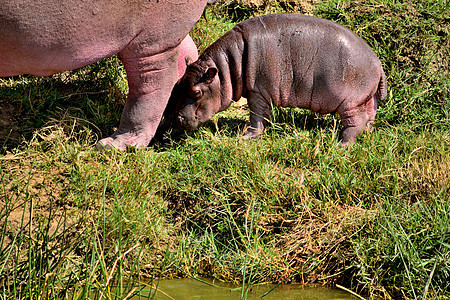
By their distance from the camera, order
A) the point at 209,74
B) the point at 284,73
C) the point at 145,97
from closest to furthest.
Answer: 1. the point at 145,97
2. the point at 209,74
3. the point at 284,73

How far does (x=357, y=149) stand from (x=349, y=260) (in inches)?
42.8

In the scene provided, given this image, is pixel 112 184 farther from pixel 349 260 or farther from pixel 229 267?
pixel 349 260

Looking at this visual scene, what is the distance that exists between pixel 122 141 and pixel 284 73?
4.46 feet

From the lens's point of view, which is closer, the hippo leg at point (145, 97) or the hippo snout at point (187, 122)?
the hippo leg at point (145, 97)

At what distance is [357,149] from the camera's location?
14.3ft

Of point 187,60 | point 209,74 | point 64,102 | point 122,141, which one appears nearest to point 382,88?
point 209,74

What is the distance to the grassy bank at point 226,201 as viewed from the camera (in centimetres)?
326

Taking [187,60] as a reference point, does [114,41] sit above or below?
above

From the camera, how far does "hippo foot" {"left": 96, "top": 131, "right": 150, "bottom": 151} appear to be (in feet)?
14.4

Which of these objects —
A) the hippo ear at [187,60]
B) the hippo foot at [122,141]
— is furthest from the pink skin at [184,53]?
the hippo foot at [122,141]

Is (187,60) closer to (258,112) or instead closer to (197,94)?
(197,94)

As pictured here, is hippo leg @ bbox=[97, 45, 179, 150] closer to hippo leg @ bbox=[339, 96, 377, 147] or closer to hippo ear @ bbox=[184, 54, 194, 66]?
hippo ear @ bbox=[184, 54, 194, 66]

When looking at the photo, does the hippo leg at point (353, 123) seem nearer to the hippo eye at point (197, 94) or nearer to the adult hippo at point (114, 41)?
the hippo eye at point (197, 94)

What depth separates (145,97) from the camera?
14.5 ft
